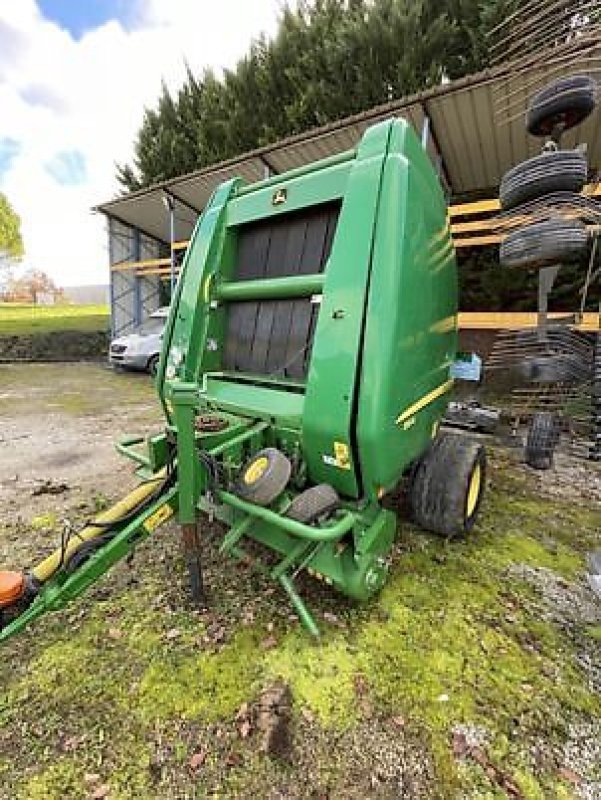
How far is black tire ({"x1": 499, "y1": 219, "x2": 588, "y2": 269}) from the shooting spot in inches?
122

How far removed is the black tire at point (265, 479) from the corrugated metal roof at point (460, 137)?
4837 mm

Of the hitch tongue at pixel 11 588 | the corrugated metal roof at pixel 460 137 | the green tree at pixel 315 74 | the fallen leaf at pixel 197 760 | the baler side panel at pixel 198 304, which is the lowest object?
the fallen leaf at pixel 197 760

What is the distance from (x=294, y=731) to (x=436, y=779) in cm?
50

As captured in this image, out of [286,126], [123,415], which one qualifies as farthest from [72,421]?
[286,126]

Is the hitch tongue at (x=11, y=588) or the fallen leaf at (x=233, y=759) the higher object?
the hitch tongue at (x=11, y=588)

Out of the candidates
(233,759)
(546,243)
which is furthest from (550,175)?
(233,759)

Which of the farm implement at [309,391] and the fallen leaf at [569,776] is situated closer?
the fallen leaf at [569,776]

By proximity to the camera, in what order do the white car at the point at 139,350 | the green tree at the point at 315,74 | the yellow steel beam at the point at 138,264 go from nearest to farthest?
the green tree at the point at 315,74, the white car at the point at 139,350, the yellow steel beam at the point at 138,264

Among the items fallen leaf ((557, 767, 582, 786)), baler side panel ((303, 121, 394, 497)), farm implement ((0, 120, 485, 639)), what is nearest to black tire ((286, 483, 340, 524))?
farm implement ((0, 120, 485, 639))

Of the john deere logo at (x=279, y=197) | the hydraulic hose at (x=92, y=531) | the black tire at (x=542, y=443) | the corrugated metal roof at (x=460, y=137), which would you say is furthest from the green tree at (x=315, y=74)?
the hydraulic hose at (x=92, y=531)

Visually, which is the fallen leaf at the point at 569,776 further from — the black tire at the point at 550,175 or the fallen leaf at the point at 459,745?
the black tire at the point at 550,175

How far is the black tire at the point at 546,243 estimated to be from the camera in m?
3.10

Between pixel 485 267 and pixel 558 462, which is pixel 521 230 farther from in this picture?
pixel 485 267

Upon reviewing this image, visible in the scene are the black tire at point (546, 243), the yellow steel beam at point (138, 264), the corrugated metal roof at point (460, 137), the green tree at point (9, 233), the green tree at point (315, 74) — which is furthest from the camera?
the green tree at point (9, 233)
